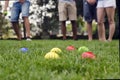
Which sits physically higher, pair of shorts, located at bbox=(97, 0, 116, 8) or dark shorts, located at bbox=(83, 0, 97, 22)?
pair of shorts, located at bbox=(97, 0, 116, 8)

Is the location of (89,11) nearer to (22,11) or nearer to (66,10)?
(66,10)

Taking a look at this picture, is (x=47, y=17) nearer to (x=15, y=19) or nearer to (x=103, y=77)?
(x=15, y=19)

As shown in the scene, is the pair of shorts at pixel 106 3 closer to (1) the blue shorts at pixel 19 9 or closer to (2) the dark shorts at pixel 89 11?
(2) the dark shorts at pixel 89 11

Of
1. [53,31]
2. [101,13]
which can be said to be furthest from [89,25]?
[53,31]

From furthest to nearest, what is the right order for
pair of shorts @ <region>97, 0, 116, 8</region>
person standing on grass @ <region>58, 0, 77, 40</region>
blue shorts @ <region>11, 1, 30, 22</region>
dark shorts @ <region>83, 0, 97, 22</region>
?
person standing on grass @ <region>58, 0, 77, 40</region>
dark shorts @ <region>83, 0, 97, 22</region>
blue shorts @ <region>11, 1, 30, 22</region>
pair of shorts @ <region>97, 0, 116, 8</region>

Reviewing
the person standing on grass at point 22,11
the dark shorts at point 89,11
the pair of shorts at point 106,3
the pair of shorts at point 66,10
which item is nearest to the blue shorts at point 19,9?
the person standing on grass at point 22,11

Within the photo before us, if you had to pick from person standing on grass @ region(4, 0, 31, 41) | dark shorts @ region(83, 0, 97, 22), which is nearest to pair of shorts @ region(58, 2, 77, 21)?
dark shorts @ region(83, 0, 97, 22)

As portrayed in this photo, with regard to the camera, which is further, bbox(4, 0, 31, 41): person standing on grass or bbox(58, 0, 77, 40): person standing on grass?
bbox(58, 0, 77, 40): person standing on grass

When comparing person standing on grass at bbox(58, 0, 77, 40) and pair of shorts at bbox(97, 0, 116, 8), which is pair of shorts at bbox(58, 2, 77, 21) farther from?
pair of shorts at bbox(97, 0, 116, 8)

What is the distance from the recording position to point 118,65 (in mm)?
2502

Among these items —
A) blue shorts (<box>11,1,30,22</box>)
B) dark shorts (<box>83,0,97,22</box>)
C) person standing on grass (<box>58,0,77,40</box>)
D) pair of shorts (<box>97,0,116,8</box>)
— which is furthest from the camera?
person standing on grass (<box>58,0,77,40</box>)

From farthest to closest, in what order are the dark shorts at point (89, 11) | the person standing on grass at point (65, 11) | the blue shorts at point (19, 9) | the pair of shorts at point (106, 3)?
1. the person standing on grass at point (65, 11)
2. the dark shorts at point (89, 11)
3. the blue shorts at point (19, 9)
4. the pair of shorts at point (106, 3)

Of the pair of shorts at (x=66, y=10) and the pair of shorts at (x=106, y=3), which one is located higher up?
the pair of shorts at (x=106, y=3)

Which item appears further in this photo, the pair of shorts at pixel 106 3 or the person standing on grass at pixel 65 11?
the person standing on grass at pixel 65 11
